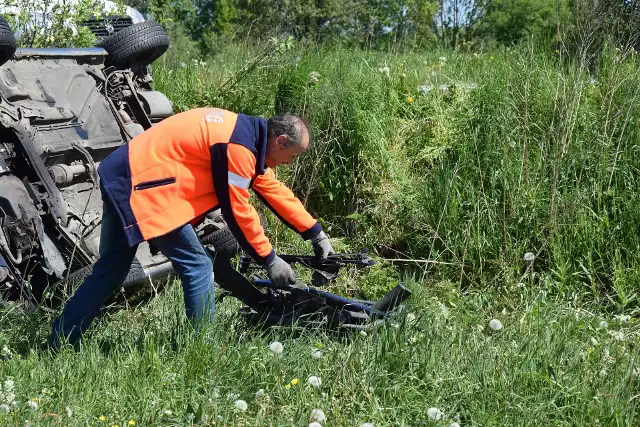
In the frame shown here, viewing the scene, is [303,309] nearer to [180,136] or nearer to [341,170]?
[180,136]

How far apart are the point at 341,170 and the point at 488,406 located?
13.7 feet

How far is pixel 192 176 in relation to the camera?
4.51m

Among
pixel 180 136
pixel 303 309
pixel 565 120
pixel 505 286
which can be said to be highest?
pixel 180 136

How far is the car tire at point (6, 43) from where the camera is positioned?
5965mm

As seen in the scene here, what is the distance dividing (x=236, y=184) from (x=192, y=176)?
267 millimetres

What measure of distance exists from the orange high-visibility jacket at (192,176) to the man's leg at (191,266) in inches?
4.2

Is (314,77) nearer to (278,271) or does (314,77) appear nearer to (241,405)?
(278,271)

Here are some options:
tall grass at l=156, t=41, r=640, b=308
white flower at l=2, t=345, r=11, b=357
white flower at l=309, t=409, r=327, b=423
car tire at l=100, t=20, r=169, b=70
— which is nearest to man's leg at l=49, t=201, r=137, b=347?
white flower at l=2, t=345, r=11, b=357

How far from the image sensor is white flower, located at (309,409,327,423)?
3.61 m

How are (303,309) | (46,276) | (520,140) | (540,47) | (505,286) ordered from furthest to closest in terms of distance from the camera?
(540,47) → (520,140) → (505,286) → (46,276) → (303,309)

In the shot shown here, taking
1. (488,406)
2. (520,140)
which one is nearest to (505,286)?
(520,140)

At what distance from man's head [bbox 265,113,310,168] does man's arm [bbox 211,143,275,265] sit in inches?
6.2

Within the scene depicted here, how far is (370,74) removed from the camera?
27.5ft

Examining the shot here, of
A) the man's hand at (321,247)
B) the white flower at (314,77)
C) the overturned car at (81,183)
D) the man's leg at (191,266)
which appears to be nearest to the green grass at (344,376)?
the man's leg at (191,266)
